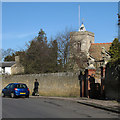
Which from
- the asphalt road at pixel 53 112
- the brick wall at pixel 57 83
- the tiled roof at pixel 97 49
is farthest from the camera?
the tiled roof at pixel 97 49

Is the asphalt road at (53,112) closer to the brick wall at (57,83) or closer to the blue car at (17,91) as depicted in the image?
the blue car at (17,91)

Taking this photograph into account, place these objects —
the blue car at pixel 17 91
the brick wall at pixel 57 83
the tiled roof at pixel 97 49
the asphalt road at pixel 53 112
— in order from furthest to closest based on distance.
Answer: the tiled roof at pixel 97 49
the brick wall at pixel 57 83
the blue car at pixel 17 91
the asphalt road at pixel 53 112

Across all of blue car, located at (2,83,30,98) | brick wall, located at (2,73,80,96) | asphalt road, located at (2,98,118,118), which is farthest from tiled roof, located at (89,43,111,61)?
asphalt road, located at (2,98,118,118)

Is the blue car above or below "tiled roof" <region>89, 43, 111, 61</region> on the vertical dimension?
below

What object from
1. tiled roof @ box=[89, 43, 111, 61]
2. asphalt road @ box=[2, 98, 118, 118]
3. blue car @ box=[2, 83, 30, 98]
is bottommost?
asphalt road @ box=[2, 98, 118, 118]

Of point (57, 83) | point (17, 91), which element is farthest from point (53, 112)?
point (57, 83)

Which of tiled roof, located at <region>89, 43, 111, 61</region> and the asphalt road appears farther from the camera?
tiled roof, located at <region>89, 43, 111, 61</region>

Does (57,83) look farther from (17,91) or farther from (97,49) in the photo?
(97,49)

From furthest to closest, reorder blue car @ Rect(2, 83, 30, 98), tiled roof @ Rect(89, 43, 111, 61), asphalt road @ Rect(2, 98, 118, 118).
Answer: tiled roof @ Rect(89, 43, 111, 61) → blue car @ Rect(2, 83, 30, 98) → asphalt road @ Rect(2, 98, 118, 118)

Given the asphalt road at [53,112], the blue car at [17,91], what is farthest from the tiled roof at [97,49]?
the asphalt road at [53,112]

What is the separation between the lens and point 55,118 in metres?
10.2

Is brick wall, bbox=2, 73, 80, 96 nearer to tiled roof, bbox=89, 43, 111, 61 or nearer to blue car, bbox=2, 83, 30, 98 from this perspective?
blue car, bbox=2, 83, 30, 98

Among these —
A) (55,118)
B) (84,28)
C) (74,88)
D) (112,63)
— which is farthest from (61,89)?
(84,28)

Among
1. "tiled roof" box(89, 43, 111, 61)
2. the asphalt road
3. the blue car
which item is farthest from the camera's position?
"tiled roof" box(89, 43, 111, 61)
